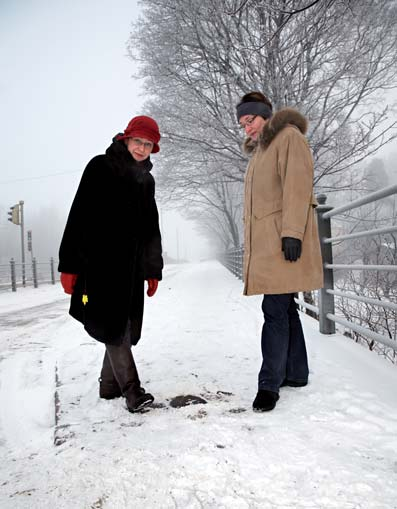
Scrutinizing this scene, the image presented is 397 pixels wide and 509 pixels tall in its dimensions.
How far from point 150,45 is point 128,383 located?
8.49 metres

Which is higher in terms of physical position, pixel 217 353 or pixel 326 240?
pixel 326 240

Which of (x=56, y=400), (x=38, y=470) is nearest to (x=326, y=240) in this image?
(x=56, y=400)

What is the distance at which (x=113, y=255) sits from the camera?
7.02 feet

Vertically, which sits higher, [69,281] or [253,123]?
[253,123]

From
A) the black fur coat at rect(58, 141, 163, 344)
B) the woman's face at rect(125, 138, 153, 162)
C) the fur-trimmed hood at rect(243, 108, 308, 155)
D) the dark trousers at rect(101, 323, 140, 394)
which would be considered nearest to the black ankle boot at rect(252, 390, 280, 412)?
the dark trousers at rect(101, 323, 140, 394)

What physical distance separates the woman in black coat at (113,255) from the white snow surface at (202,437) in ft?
1.09

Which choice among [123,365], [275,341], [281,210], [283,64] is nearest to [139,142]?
[281,210]

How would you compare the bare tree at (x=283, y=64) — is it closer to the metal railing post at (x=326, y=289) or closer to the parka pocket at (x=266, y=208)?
the metal railing post at (x=326, y=289)

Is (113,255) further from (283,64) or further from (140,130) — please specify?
(283,64)

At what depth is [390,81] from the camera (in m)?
8.02

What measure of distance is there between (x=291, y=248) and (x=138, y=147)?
116 cm

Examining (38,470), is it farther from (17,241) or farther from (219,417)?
(17,241)

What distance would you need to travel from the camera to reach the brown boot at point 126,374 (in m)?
2.11

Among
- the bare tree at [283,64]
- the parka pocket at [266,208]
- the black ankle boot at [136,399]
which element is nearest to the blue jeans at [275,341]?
the parka pocket at [266,208]
